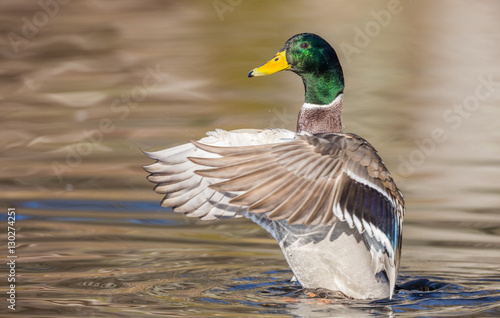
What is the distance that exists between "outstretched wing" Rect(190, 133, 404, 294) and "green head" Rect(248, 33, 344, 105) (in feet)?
3.47

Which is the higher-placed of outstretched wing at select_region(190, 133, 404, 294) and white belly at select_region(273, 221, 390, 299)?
outstretched wing at select_region(190, 133, 404, 294)

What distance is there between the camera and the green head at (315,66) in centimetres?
740

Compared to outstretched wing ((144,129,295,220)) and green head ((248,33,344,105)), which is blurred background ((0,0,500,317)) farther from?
green head ((248,33,344,105))

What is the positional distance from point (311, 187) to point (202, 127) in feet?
22.2

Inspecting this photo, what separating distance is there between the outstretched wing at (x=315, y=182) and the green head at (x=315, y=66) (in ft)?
3.47

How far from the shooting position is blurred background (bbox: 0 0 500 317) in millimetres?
7242

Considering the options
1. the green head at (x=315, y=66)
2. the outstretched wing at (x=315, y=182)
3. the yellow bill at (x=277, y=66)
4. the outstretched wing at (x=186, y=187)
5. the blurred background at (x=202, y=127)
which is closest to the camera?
the outstretched wing at (x=315, y=182)

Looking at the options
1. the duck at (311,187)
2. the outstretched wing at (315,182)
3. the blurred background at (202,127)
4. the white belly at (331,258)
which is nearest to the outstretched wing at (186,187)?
the duck at (311,187)

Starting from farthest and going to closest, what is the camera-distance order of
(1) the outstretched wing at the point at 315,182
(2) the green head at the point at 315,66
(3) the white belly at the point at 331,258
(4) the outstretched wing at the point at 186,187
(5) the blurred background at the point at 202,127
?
(2) the green head at the point at 315,66 < (5) the blurred background at the point at 202,127 < (4) the outstretched wing at the point at 186,187 < (3) the white belly at the point at 331,258 < (1) the outstretched wing at the point at 315,182

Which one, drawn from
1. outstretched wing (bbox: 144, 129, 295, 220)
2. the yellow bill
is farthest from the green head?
outstretched wing (bbox: 144, 129, 295, 220)

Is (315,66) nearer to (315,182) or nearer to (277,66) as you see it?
(277,66)

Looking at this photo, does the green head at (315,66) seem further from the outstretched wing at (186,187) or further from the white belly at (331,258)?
the white belly at (331,258)

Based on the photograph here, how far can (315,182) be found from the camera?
233 inches

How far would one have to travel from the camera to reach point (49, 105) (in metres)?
14.3
